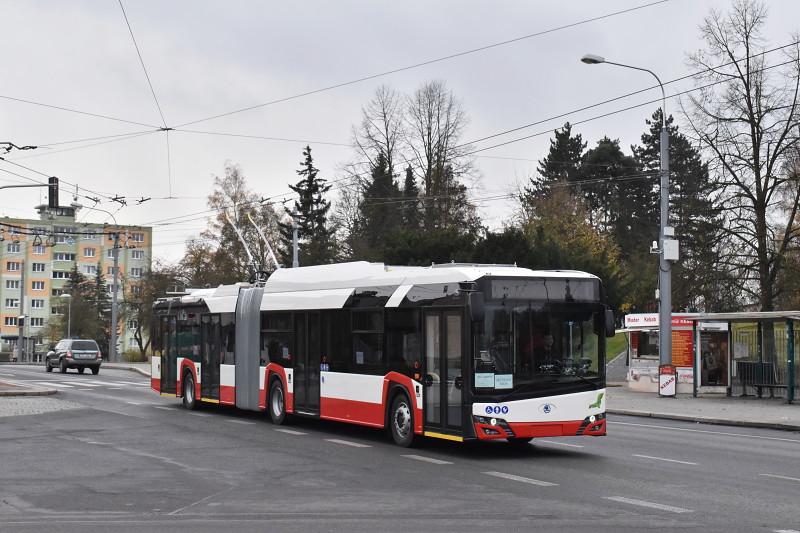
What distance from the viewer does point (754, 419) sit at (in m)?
23.7

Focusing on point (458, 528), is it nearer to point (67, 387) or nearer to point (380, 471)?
point (380, 471)

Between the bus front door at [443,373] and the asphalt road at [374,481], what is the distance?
51 cm

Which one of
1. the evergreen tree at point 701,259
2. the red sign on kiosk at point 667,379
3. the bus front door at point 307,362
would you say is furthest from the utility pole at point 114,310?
the bus front door at point 307,362

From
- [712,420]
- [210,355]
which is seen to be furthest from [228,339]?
[712,420]

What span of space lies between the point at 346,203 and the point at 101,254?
6587cm

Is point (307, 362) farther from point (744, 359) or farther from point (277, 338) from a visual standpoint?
point (744, 359)

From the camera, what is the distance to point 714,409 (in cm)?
2708

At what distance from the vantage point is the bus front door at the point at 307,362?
19.5m

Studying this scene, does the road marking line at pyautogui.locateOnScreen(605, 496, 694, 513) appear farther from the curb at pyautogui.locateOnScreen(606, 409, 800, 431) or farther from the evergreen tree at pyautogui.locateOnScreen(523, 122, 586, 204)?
the evergreen tree at pyautogui.locateOnScreen(523, 122, 586, 204)

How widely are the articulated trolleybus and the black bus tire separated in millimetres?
5221

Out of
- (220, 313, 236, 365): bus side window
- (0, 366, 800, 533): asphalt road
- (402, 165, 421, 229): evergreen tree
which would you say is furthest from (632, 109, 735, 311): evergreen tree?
(402, 165, 421, 229): evergreen tree

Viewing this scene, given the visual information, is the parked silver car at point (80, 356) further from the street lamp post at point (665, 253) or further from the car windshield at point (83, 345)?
the street lamp post at point (665, 253)

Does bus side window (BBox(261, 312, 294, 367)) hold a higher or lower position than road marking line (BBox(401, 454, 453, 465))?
higher

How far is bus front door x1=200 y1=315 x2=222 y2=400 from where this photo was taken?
24.2 metres
